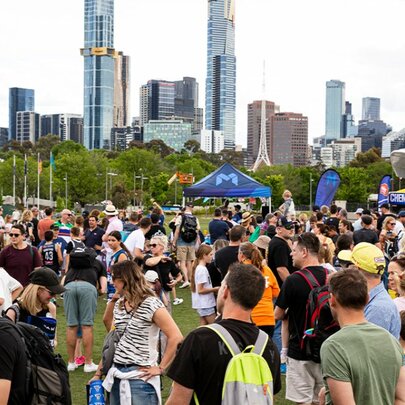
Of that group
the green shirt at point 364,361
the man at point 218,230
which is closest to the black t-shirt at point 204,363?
the green shirt at point 364,361

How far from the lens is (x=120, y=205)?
8450 centimetres

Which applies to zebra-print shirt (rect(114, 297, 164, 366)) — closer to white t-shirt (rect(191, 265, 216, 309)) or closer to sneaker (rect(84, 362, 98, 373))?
white t-shirt (rect(191, 265, 216, 309))

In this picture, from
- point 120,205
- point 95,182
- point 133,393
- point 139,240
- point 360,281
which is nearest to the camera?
point 360,281

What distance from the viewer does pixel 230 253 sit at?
889 cm

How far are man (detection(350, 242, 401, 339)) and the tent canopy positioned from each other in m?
14.6

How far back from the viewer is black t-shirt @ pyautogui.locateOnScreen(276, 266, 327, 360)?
239 inches

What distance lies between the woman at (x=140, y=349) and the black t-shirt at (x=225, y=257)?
3754 millimetres

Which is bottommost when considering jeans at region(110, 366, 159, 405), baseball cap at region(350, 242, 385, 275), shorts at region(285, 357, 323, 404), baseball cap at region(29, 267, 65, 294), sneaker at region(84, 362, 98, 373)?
sneaker at region(84, 362, 98, 373)

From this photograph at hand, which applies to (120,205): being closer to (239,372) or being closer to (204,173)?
(204,173)

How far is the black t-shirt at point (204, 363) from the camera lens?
362 cm

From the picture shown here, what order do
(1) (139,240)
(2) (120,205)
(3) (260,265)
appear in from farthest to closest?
Answer: (2) (120,205)
(1) (139,240)
(3) (260,265)

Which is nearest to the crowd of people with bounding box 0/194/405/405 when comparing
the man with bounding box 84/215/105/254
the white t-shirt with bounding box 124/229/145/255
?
the white t-shirt with bounding box 124/229/145/255

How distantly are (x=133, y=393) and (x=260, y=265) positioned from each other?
268 centimetres

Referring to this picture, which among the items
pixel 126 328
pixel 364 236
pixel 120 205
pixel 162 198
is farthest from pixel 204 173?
pixel 126 328
